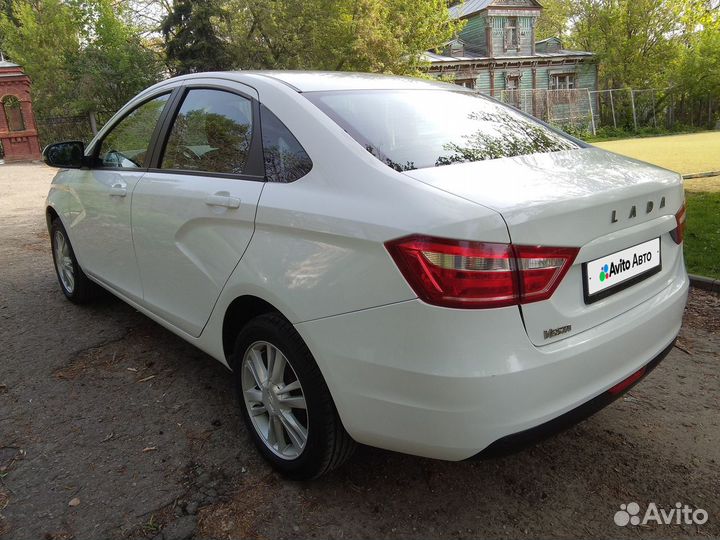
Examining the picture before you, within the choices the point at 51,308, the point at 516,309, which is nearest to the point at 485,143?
the point at 516,309

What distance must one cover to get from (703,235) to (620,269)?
4.54 metres

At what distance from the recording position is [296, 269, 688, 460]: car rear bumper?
1.71m

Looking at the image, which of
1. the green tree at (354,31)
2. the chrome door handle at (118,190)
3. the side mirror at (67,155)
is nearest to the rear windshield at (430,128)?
the chrome door handle at (118,190)

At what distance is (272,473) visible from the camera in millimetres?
2465

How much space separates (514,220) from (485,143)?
31.2 inches

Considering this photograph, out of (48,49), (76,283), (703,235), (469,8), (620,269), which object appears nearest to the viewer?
(620,269)

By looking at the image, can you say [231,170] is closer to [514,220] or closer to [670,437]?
[514,220]

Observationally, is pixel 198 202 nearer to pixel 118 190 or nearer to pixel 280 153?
pixel 280 153

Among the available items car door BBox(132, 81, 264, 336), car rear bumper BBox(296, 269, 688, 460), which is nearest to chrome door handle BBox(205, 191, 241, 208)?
car door BBox(132, 81, 264, 336)

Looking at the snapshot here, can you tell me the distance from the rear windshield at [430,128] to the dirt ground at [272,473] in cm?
122

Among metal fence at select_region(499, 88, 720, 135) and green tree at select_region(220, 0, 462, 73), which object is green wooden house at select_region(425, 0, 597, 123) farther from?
green tree at select_region(220, 0, 462, 73)

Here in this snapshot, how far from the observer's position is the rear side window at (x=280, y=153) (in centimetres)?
221

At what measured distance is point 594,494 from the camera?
7.46ft

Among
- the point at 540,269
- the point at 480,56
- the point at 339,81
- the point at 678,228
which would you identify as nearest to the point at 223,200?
the point at 339,81
